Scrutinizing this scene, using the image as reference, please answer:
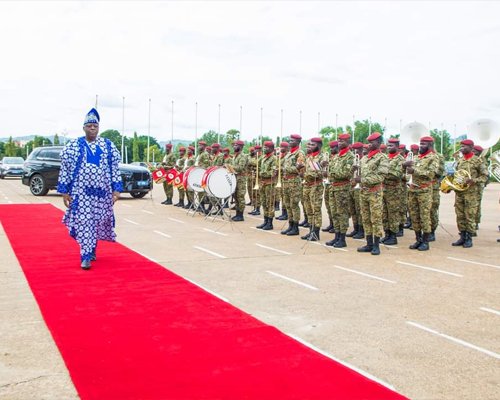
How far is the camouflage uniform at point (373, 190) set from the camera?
9.45m

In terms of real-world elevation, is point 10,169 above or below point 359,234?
above

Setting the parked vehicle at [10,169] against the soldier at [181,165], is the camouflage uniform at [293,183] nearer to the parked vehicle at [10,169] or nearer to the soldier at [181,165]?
the soldier at [181,165]

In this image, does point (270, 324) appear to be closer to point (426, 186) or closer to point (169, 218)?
point (426, 186)

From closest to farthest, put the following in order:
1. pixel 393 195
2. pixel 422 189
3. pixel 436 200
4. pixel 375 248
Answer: pixel 375 248 → pixel 422 189 → pixel 393 195 → pixel 436 200

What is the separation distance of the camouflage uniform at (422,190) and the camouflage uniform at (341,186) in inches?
50.5

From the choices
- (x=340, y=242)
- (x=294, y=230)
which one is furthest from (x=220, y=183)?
(x=340, y=242)

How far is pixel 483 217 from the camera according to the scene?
1612cm

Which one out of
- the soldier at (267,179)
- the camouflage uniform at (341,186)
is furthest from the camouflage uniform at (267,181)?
the camouflage uniform at (341,186)

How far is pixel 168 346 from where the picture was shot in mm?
4504

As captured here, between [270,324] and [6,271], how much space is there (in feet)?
13.9

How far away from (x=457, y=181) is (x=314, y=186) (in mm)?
2864

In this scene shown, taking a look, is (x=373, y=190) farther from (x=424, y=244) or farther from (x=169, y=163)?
(x=169, y=163)

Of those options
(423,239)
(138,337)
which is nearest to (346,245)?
(423,239)

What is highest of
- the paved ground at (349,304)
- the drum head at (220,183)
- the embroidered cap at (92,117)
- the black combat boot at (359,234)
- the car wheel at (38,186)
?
the embroidered cap at (92,117)
